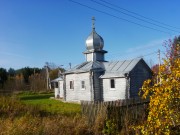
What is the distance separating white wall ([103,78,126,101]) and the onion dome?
16.7 ft

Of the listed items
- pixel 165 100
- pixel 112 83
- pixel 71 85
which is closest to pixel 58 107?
pixel 112 83

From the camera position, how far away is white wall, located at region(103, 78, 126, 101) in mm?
22016

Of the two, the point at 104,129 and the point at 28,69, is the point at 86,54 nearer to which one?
the point at 104,129

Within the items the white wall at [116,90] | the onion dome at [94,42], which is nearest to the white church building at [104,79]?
the white wall at [116,90]

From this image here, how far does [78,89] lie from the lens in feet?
81.8

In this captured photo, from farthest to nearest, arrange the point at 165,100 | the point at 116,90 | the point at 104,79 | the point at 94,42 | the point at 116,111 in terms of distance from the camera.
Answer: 1. the point at 94,42
2. the point at 104,79
3. the point at 116,90
4. the point at 116,111
5. the point at 165,100

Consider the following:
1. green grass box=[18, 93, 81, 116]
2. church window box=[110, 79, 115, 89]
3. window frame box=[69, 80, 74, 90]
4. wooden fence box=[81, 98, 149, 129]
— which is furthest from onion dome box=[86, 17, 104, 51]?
wooden fence box=[81, 98, 149, 129]

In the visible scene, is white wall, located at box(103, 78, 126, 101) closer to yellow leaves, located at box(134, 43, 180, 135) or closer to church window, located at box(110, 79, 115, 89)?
church window, located at box(110, 79, 115, 89)

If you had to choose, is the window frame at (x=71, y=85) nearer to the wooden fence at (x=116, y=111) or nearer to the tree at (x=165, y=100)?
the wooden fence at (x=116, y=111)

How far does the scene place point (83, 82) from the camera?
2452 centimetres

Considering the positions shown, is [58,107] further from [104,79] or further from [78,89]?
[104,79]

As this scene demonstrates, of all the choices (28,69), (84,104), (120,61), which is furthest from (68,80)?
(28,69)

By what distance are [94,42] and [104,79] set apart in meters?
5.30

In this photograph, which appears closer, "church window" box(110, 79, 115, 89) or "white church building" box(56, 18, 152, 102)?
"white church building" box(56, 18, 152, 102)
